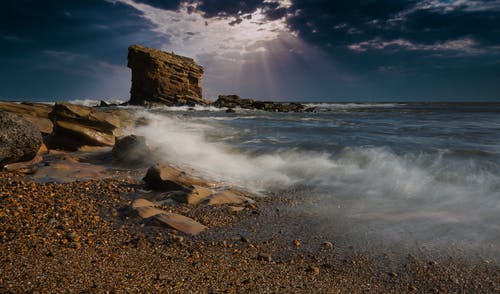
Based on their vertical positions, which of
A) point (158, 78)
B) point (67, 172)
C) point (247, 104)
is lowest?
point (67, 172)

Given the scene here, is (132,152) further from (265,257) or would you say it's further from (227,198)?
(265,257)

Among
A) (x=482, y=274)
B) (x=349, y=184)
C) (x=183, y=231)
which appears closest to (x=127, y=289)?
(x=183, y=231)

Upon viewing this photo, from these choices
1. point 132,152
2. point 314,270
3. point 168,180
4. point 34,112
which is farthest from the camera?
point 34,112

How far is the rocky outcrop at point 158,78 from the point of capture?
146 feet

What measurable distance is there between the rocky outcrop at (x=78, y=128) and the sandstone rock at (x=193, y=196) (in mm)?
4450

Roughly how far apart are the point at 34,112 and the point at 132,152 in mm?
4978

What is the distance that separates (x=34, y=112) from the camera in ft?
29.8

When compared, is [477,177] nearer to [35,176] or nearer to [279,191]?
[279,191]

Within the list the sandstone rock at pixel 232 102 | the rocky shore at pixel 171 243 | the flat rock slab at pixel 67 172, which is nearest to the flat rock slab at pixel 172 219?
the rocky shore at pixel 171 243

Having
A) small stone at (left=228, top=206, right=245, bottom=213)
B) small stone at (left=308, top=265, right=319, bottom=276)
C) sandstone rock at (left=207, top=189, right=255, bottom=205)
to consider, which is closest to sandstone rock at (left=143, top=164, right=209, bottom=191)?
sandstone rock at (left=207, top=189, right=255, bottom=205)

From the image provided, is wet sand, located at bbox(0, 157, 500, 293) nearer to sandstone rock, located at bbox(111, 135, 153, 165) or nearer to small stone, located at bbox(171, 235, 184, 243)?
small stone, located at bbox(171, 235, 184, 243)

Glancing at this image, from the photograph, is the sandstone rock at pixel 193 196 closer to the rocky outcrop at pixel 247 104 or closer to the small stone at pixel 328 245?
the small stone at pixel 328 245

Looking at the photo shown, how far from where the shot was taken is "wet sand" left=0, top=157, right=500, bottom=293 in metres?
2.18

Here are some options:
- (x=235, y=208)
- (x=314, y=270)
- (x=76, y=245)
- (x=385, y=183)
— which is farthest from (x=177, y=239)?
(x=385, y=183)
